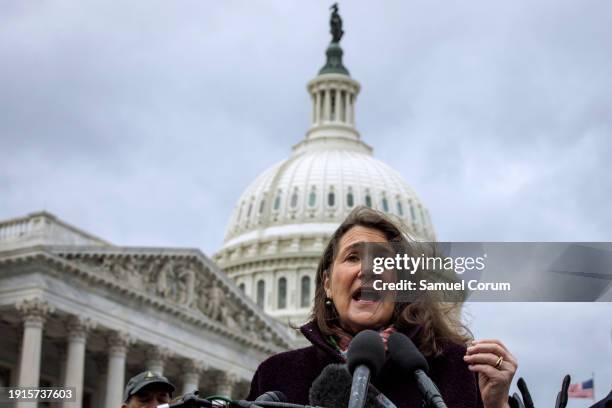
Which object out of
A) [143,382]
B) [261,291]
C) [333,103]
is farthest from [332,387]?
[333,103]

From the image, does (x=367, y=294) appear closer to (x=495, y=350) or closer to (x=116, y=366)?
(x=495, y=350)

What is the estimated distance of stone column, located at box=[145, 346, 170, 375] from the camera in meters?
59.5

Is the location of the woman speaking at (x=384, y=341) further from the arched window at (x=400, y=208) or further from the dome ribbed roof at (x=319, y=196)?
the arched window at (x=400, y=208)

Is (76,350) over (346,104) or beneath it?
beneath

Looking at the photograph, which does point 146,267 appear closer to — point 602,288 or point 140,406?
point 140,406

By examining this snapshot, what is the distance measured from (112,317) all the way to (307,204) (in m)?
60.6

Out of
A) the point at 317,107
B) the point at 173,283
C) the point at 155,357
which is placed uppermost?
the point at 317,107

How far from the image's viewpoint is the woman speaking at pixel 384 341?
201 inches

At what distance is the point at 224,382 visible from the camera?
65.6m

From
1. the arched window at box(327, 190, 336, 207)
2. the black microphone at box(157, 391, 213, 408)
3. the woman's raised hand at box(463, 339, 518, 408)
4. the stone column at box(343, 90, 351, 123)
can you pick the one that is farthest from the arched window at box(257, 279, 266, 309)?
the black microphone at box(157, 391, 213, 408)

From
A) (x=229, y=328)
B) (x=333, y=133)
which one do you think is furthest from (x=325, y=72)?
(x=229, y=328)

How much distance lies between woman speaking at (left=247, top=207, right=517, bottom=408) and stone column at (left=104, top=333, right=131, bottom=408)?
5065 cm

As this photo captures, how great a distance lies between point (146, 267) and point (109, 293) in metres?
3.75

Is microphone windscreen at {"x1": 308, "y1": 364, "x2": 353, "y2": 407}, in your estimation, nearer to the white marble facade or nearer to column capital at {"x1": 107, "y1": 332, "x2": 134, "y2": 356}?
the white marble facade
